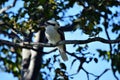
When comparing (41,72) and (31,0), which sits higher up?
(31,0)

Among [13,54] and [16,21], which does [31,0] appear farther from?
[13,54]

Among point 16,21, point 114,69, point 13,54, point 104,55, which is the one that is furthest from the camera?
point 13,54

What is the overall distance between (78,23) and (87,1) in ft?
1.41

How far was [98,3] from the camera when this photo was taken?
24.4 feet

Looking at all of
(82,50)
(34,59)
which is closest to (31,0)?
(82,50)

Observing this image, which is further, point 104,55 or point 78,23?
point 104,55

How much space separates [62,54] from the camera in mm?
8469

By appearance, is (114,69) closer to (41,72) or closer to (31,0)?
(31,0)

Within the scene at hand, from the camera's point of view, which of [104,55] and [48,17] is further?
[104,55]

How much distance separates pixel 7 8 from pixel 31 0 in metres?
1.69

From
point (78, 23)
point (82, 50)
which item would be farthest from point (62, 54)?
point (78, 23)

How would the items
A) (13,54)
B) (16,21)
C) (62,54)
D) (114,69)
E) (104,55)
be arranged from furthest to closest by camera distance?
(13,54) → (104,55) → (62,54) → (16,21) → (114,69)

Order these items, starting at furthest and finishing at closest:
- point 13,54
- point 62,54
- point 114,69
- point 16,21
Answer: point 13,54
point 62,54
point 16,21
point 114,69

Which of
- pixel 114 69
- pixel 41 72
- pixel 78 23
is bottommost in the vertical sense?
pixel 41 72
